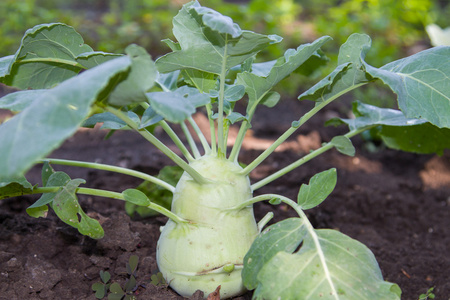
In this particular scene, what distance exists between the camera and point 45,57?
133 cm

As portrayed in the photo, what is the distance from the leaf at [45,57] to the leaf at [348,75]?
642mm

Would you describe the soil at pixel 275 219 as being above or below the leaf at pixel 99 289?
below

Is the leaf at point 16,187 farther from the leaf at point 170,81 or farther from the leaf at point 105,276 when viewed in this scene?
the leaf at point 170,81

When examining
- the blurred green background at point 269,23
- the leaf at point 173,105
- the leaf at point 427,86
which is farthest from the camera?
the blurred green background at point 269,23

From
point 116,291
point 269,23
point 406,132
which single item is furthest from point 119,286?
point 269,23

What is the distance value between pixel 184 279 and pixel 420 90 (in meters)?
0.77

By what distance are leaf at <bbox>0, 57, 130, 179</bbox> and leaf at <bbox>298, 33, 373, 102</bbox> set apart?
1.71 ft

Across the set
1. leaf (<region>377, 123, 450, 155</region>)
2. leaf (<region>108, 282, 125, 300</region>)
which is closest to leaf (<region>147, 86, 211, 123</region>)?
leaf (<region>108, 282, 125, 300</region>)

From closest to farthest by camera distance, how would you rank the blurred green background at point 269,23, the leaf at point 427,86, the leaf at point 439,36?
the leaf at point 427,86
the leaf at point 439,36
the blurred green background at point 269,23

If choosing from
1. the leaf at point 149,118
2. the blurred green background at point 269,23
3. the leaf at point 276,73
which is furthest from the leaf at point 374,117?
the blurred green background at point 269,23

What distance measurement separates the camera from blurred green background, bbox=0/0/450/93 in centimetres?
452

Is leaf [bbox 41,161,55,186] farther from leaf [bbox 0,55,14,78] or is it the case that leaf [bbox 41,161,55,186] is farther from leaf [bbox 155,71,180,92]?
leaf [bbox 155,71,180,92]

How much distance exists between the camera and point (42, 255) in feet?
4.67

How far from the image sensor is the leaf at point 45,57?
125cm
